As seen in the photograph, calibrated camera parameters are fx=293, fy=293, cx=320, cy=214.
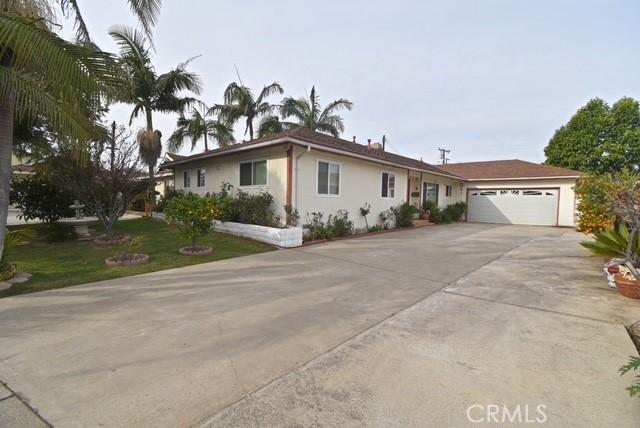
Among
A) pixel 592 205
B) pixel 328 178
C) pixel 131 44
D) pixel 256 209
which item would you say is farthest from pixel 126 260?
pixel 131 44

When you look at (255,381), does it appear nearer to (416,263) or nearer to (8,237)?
(416,263)

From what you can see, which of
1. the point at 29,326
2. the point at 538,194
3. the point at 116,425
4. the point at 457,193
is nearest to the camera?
the point at 116,425

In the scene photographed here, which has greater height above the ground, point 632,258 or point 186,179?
point 186,179

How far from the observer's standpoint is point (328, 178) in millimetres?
11141

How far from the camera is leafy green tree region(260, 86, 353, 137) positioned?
20.2m

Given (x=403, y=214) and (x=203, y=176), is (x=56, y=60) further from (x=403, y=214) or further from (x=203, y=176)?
(x=403, y=214)

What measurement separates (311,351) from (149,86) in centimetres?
1618

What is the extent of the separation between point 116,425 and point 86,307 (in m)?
2.79

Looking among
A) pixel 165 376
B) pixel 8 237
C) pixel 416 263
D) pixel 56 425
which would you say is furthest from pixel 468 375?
pixel 8 237

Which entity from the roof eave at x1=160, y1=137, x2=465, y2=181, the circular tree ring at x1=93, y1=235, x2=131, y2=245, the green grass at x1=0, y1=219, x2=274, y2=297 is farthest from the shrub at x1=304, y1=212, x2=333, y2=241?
the circular tree ring at x1=93, y1=235, x2=131, y2=245

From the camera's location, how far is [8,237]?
5.44 m

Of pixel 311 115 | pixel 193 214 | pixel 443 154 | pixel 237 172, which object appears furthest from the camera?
pixel 443 154

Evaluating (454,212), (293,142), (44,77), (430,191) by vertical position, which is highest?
(293,142)

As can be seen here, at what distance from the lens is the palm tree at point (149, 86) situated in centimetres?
1395
